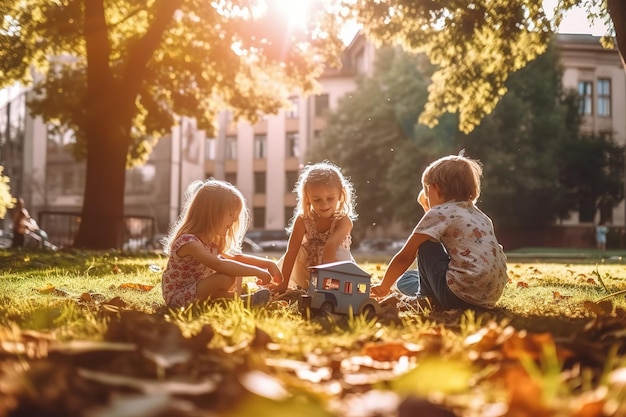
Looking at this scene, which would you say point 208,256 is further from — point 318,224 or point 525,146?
point 525,146

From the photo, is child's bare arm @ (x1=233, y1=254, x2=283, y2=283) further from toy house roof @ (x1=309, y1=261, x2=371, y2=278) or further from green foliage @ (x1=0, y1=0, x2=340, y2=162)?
green foliage @ (x1=0, y1=0, x2=340, y2=162)

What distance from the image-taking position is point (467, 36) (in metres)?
10.7

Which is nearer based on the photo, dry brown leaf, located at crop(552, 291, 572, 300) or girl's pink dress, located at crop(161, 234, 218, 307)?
girl's pink dress, located at crop(161, 234, 218, 307)

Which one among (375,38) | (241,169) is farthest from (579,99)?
(375,38)

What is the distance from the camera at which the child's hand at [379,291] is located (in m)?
4.05

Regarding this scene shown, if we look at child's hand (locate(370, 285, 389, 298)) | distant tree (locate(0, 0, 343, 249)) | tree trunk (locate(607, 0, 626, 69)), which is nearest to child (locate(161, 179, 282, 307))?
child's hand (locate(370, 285, 389, 298))

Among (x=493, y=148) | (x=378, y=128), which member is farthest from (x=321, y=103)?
(x=493, y=148)

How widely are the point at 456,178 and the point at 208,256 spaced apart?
1585 mm

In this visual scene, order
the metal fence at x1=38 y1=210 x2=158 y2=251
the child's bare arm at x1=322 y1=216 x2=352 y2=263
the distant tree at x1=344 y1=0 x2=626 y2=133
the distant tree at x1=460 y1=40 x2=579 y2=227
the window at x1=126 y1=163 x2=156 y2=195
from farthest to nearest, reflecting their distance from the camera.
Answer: the window at x1=126 y1=163 x2=156 y2=195
the distant tree at x1=460 y1=40 x2=579 y2=227
the metal fence at x1=38 y1=210 x2=158 y2=251
the distant tree at x1=344 y1=0 x2=626 y2=133
the child's bare arm at x1=322 y1=216 x2=352 y2=263

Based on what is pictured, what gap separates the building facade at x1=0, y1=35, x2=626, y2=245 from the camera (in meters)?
41.2

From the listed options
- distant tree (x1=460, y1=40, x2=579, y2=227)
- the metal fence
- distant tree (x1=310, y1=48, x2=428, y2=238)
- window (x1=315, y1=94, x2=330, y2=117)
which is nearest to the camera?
the metal fence

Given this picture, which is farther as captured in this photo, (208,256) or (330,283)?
(208,256)

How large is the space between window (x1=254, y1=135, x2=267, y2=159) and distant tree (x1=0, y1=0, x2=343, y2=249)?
3034 centimetres

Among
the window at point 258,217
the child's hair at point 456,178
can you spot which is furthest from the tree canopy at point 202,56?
the window at point 258,217
